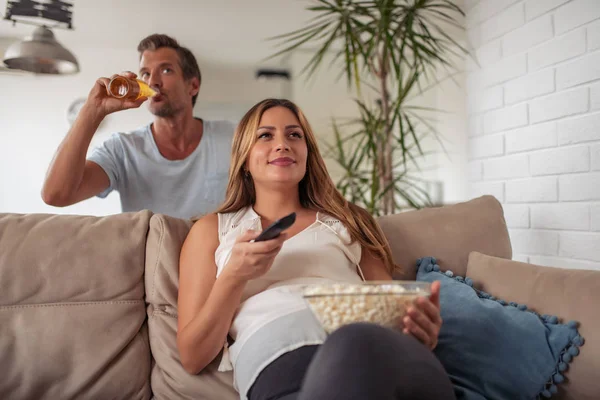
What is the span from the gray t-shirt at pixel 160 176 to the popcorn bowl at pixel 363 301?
3.99ft

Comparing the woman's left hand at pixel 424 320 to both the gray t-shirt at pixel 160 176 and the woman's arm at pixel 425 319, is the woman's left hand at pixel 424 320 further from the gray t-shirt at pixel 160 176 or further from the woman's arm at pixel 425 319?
the gray t-shirt at pixel 160 176

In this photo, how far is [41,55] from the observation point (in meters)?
2.35

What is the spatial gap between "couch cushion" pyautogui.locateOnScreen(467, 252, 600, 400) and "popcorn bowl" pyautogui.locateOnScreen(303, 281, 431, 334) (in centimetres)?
61

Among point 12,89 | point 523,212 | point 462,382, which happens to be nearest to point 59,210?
point 12,89

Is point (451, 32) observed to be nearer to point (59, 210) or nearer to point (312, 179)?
point (312, 179)

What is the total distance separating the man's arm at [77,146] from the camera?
1660 millimetres

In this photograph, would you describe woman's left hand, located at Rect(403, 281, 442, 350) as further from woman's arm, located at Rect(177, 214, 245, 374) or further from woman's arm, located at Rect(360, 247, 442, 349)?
woman's arm, located at Rect(177, 214, 245, 374)

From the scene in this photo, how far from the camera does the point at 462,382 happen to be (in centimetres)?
121

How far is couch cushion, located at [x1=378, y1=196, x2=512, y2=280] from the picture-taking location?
5.31ft

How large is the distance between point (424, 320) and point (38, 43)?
2244 mm

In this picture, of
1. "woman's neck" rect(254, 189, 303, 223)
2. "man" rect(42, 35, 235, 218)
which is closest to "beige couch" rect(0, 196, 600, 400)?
"woman's neck" rect(254, 189, 303, 223)

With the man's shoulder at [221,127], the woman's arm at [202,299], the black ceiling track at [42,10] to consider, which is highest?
the black ceiling track at [42,10]

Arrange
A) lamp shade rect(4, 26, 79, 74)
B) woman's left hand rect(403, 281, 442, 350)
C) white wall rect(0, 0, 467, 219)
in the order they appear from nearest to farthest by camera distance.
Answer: woman's left hand rect(403, 281, 442, 350)
lamp shade rect(4, 26, 79, 74)
white wall rect(0, 0, 467, 219)

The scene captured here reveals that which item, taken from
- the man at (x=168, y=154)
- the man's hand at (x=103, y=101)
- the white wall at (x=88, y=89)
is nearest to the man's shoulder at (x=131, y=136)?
the man at (x=168, y=154)
